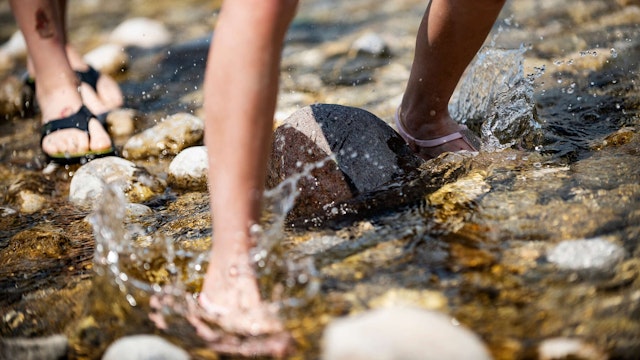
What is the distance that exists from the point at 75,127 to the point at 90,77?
62 centimetres

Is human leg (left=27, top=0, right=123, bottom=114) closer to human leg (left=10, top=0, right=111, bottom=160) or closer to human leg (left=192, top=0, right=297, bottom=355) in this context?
human leg (left=10, top=0, right=111, bottom=160)

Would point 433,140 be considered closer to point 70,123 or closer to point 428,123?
point 428,123

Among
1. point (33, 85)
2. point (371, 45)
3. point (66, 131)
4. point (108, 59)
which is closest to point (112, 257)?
point (66, 131)

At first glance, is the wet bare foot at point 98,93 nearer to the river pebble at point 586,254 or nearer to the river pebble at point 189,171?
the river pebble at point 189,171

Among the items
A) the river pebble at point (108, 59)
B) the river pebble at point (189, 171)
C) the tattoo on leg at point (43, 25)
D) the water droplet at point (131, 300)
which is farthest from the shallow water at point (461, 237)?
the river pebble at point (108, 59)

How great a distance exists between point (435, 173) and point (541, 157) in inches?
13.7

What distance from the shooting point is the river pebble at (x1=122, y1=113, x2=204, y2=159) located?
9.86ft

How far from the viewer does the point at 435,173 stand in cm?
223

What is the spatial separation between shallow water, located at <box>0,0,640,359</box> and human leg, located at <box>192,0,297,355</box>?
0.09 meters

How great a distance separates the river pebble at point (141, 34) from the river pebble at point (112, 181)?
85.1 inches

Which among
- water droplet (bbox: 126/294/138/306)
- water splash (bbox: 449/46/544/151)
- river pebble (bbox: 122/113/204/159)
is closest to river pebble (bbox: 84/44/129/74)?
river pebble (bbox: 122/113/204/159)

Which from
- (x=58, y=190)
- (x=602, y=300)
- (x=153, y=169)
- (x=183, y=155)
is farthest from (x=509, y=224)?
(x=58, y=190)

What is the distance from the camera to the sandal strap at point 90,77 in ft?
11.5

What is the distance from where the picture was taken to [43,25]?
3.00 m
